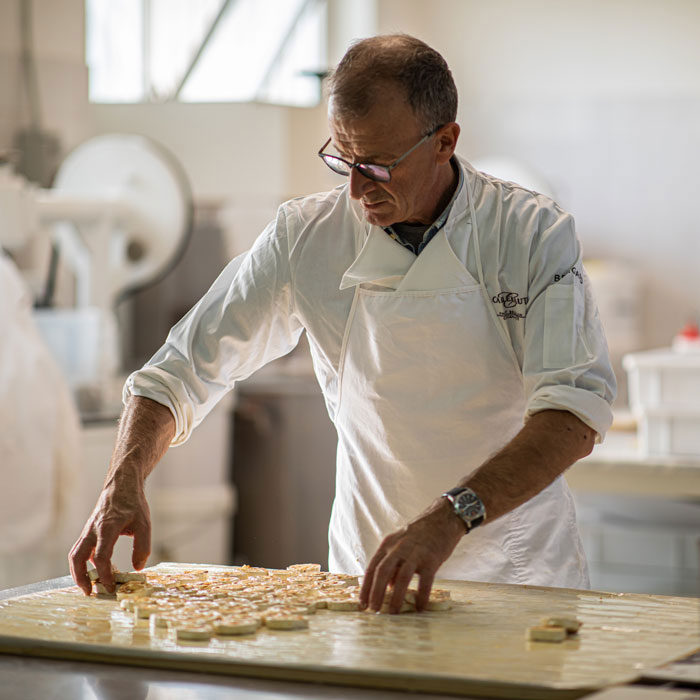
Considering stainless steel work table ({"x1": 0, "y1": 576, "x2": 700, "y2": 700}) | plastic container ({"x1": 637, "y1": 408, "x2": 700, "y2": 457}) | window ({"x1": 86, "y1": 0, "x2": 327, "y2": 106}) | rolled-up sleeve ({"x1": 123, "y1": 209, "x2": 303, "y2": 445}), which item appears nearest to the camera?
stainless steel work table ({"x1": 0, "y1": 576, "x2": 700, "y2": 700})

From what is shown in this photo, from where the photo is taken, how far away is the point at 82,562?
5.41ft

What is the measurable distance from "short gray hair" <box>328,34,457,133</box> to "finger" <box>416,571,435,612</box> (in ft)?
2.13

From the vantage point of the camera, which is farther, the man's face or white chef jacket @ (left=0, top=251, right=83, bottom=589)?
white chef jacket @ (left=0, top=251, right=83, bottom=589)

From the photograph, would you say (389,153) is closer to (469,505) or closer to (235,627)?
(469,505)

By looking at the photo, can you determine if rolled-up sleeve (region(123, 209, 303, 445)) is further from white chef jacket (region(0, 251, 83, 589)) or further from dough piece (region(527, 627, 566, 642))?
white chef jacket (region(0, 251, 83, 589))

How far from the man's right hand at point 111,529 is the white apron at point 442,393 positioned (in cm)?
39

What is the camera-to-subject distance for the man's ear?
1.77m

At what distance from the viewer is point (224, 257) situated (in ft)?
13.9

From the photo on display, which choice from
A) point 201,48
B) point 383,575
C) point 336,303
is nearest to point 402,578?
point 383,575

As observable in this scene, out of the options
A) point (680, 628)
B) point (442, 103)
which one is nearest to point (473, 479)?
point (680, 628)

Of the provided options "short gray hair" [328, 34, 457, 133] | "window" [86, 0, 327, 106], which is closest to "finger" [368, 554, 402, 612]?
"short gray hair" [328, 34, 457, 133]

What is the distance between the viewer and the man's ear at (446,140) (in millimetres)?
1774

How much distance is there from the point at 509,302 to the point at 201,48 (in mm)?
2969

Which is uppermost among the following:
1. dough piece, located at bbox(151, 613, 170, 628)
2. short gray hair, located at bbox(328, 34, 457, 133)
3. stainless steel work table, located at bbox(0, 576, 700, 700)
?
short gray hair, located at bbox(328, 34, 457, 133)
